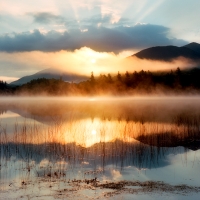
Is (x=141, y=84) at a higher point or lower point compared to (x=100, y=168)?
higher

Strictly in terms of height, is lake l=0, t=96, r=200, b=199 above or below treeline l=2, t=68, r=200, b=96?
below

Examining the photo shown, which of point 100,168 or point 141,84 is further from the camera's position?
point 141,84

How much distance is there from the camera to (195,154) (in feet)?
57.6

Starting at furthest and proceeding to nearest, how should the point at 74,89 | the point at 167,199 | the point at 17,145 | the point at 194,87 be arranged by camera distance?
the point at 74,89, the point at 194,87, the point at 17,145, the point at 167,199

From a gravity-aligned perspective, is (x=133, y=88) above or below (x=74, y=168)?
above

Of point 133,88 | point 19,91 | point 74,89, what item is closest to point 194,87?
point 133,88

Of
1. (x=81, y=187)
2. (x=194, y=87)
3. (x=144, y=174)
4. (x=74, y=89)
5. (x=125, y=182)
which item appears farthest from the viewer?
(x=74, y=89)

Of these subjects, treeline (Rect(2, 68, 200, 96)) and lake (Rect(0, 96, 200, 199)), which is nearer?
lake (Rect(0, 96, 200, 199))

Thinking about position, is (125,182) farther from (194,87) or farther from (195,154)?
(194,87)

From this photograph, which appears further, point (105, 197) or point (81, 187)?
point (81, 187)

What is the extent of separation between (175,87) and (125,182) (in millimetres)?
116627

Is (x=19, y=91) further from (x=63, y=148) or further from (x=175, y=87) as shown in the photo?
(x=63, y=148)

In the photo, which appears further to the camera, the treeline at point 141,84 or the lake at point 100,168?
the treeline at point 141,84

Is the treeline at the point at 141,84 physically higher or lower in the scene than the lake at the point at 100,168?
higher
